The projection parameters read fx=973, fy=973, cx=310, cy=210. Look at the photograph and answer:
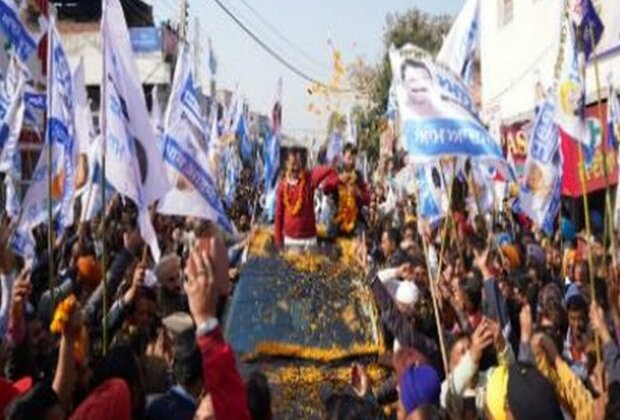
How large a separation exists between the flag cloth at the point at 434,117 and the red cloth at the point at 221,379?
3.59m

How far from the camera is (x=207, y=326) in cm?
328

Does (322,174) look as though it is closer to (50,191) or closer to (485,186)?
(485,186)

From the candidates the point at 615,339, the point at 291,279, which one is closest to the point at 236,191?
the point at 291,279

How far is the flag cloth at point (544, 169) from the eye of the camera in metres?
8.85

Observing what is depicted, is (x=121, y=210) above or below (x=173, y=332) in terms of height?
above

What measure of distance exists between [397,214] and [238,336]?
37.0 feet

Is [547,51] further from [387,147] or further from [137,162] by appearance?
[137,162]

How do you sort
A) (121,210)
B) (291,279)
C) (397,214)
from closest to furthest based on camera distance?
(291,279), (121,210), (397,214)

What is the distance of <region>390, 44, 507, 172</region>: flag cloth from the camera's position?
22.0 feet

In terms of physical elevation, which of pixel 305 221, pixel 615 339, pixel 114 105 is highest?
pixel 114 105

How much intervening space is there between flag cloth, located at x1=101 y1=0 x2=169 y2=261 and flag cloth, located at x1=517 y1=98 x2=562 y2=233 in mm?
3928

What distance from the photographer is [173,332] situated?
5059mm

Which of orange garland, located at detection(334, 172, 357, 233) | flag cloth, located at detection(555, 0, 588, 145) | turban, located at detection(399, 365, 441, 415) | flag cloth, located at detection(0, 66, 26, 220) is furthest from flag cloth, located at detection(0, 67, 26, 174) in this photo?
turban, located at detection(399, 365, 441, 415)

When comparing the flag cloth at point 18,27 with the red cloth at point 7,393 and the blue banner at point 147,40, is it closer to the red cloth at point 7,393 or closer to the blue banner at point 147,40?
the red cloth at point 7,393
